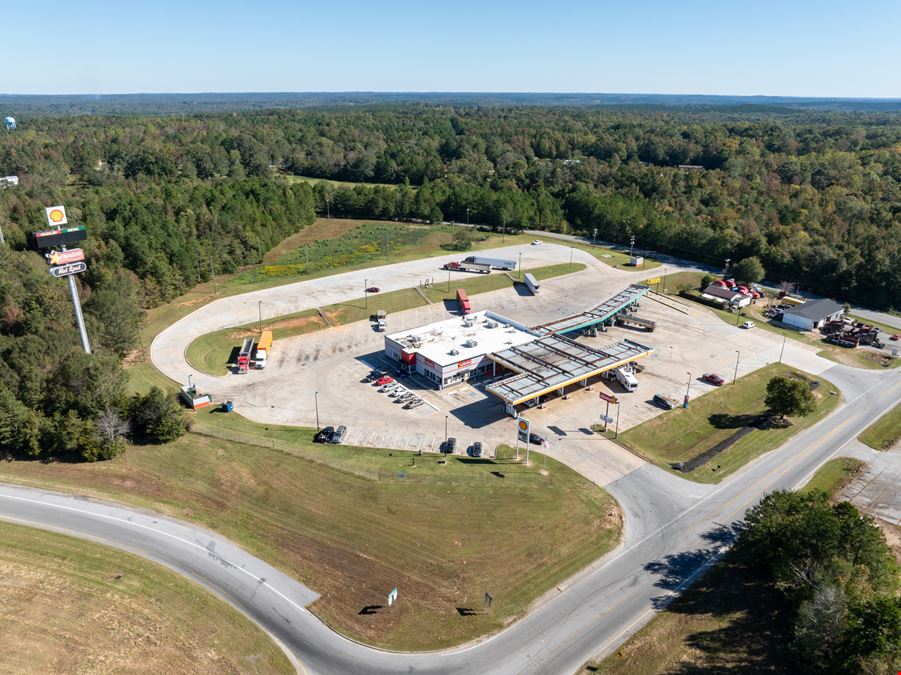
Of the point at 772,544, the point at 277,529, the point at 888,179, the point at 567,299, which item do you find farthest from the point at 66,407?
the point at 888,179

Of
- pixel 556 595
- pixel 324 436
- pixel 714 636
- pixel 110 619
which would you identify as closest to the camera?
pixel 714 636

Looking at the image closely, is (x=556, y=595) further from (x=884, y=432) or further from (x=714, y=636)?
(x=884, y=432)

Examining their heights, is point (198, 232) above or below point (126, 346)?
above

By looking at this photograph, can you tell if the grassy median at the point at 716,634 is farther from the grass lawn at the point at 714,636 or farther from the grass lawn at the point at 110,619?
the grass lawn at the point at 110,619

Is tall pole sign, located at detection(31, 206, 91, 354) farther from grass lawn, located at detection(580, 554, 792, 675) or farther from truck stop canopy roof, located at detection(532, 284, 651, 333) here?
grass lawn, located at detection(580, 554, 792, 675)

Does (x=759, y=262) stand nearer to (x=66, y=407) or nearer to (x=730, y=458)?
(x=730, y=458)

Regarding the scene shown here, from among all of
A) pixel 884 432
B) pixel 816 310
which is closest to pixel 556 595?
pixel 884 432
